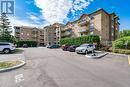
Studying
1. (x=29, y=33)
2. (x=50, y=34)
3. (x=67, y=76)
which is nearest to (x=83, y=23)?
(x=50, y=34)

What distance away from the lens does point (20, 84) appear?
600cm

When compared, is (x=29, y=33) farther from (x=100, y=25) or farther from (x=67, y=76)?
(x=67, y=76)

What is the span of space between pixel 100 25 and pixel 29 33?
2103 inches

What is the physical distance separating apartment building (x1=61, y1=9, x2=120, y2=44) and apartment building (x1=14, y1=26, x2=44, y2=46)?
A: 3980 cm

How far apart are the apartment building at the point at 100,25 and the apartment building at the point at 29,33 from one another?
39797mm

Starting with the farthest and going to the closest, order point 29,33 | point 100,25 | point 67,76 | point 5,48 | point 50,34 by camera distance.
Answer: point 29,33, point 50,34, point 100,25, point 5,48, point 67,76

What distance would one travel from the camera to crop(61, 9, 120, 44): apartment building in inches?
1558

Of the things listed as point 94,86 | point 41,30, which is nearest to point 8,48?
point 94,86

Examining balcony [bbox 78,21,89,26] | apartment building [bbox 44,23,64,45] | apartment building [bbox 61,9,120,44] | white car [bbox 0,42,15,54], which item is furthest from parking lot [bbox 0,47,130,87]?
apartment building [bbox 44,23,64,45]

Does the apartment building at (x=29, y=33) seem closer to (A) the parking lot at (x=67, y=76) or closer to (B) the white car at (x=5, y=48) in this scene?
(B) the white car at (x=5, y=48)

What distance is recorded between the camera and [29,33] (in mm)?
81250

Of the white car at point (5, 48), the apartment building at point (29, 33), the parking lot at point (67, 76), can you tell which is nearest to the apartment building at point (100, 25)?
the white car at point (5, 48)

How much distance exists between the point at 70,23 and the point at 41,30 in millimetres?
34872

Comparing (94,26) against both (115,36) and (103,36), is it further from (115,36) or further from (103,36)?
(115,36)
